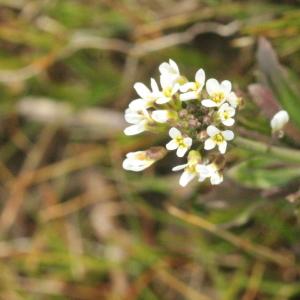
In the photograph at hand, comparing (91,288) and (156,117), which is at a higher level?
(156,117)

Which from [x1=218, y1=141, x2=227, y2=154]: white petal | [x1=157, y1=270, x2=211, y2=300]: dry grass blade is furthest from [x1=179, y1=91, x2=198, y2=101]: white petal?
[x1=157, y1=270, x2=211, y2=300]: dry grass blade

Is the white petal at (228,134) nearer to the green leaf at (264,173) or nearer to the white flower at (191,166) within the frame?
the white flower at (191,166)

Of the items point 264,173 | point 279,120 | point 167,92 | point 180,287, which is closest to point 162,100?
point 167,92

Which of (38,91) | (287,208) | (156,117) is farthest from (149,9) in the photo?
(156,117)

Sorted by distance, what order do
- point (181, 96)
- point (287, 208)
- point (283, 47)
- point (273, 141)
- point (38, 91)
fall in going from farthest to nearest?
point (38, 91) → point (283, 47) → point (287, 208) → point (273, 141) → point (181, 96)

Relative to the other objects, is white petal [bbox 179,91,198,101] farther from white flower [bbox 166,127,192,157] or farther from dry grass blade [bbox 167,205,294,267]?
dry grass blade [bbox 167,205,294,267]

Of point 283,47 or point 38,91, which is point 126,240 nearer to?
point 38,91

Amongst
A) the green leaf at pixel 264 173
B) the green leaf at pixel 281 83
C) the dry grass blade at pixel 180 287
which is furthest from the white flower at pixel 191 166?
the dry grass blade at pixel 180 287

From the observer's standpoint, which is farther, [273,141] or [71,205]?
[71,205]
